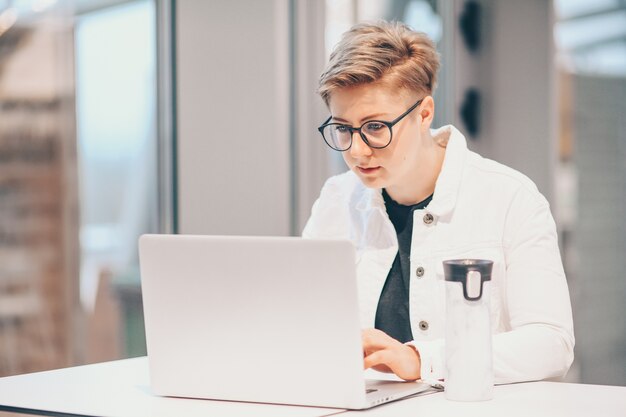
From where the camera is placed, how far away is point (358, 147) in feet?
6.36

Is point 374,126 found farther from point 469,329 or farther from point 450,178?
point 469,329

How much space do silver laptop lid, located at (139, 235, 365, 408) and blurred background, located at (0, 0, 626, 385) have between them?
1.22 meters

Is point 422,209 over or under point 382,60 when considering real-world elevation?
under

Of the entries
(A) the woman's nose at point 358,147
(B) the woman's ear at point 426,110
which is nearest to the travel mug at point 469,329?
(A) the woman's nose at point 358,147

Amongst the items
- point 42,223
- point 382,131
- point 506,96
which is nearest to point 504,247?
point 382,131

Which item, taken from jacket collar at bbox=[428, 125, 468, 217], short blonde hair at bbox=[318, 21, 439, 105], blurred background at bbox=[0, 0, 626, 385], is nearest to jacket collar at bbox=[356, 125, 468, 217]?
jacket collar at bbox=[428, 125, 468, 217]

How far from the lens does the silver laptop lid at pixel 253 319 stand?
146 centimetres

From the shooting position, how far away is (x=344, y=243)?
4.71ft

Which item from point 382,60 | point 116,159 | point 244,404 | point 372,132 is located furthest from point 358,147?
point 116,159

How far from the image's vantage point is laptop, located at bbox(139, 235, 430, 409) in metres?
1.46

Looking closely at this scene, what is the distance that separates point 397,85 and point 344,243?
62 centimetres

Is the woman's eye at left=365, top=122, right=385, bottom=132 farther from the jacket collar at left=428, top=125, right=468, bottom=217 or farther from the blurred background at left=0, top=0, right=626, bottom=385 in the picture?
the blurred background at left=0, top=0, right=626, bottom=385

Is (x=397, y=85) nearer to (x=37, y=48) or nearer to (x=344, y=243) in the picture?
(x=344, y=243)

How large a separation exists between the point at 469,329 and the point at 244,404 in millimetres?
A: 398
